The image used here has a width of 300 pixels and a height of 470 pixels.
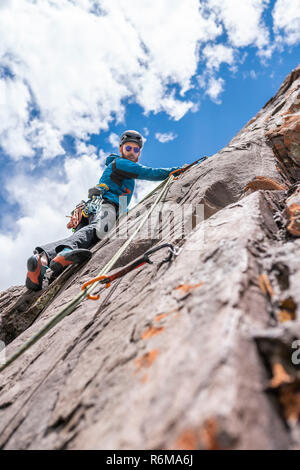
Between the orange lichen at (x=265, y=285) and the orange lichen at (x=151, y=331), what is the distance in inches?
22.0

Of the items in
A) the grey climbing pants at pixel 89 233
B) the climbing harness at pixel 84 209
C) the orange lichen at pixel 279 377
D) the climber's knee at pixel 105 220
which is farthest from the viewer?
the climbing harness at pixel 84 209

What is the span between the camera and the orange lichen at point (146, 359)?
4.01ft

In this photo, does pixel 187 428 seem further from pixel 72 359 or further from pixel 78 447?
pixel 72 359

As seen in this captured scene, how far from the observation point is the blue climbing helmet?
649 cm

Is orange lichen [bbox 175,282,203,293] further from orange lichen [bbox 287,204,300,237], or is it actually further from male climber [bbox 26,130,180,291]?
male climber [bbox 26,130,180,291]

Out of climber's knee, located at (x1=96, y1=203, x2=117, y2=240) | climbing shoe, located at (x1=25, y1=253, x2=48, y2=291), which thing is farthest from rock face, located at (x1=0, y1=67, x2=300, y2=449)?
climber's knee, located at (x1=96, y1=203, x2=117, y2=240)

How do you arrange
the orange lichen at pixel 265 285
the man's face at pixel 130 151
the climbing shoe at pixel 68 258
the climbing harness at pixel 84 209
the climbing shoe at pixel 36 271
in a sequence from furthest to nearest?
the man's face at pixel 130 151 → the climbing harness at pixel 84 209 → the climbing shoe at pixel 68 258 → the climbing shoe at pixel 36 271 → the orange lichen at pixel 265 285

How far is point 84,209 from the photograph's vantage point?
527 centimetres

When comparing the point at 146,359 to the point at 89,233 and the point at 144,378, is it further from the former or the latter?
the point at 89,233

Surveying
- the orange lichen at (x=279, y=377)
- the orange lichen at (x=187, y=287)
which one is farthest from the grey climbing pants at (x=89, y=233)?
the orange lichen at (x=279, y=377)

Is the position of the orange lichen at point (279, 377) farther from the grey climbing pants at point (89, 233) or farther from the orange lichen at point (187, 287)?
the grey climbing pants at point (89, 233)

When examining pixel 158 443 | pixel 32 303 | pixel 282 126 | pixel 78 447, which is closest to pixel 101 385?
pixel 78 447

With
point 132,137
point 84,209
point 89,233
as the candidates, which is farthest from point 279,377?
point 132,137

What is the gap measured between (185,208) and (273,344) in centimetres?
302
